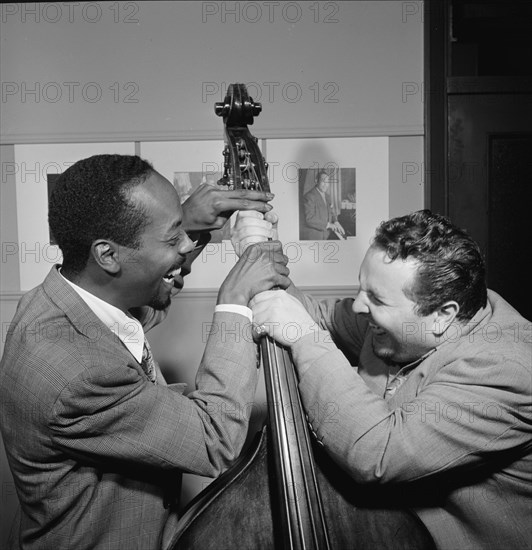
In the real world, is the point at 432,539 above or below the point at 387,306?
below

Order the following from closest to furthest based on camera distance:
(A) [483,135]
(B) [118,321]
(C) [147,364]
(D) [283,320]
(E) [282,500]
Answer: (E) [282,500]
(D) [283,320]
(B) [118,321]
(C) [147,364]
(A) [483,135]

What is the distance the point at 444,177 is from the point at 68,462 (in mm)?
2224

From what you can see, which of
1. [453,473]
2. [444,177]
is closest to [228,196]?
[453,473]

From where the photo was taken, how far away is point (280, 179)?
3.09m

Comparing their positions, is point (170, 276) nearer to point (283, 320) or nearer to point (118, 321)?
point (118, 321)

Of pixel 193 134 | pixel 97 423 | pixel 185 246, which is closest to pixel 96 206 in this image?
pixel 185 246

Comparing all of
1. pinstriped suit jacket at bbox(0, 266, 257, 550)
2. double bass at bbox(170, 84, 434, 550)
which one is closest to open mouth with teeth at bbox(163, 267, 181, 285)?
pinstriped suit jacket at bbox(0, 266, 257, 550)

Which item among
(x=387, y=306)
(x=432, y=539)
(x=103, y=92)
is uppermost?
(x=103, y=92)

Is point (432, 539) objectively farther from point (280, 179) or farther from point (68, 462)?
point (280, 179)

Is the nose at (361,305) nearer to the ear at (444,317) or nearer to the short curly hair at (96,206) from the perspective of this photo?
the ear at (444,317)

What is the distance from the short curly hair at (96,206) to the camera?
146 centimetres

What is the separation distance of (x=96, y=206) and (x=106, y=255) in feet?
0.37

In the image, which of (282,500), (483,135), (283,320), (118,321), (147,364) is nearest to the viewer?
(282,500)

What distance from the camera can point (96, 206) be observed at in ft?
4.81
